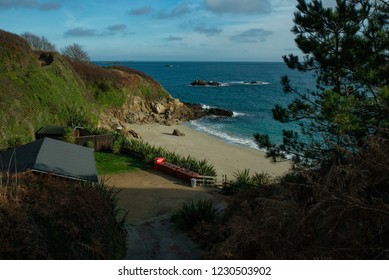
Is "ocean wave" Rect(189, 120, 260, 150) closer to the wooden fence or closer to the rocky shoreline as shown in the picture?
the rocky shoreline

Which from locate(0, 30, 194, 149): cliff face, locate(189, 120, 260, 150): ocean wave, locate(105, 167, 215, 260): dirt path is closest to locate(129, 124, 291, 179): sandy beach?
locate(189, 120, 260, 150): ocean wave

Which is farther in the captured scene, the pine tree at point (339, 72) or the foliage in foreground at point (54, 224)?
the pine tree at point (339, 72)

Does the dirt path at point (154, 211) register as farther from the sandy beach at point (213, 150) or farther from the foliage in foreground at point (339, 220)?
the sandy beach at point (213, 150)

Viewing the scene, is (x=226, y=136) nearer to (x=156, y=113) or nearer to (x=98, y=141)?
(x=156, y=113)

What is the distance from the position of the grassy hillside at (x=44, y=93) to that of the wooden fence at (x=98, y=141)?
12.3 ft

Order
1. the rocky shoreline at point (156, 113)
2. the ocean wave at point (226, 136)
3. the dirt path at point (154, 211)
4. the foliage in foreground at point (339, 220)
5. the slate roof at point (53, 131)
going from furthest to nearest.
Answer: the rocky shoreline at point (156, 113) → the ocean wave at point (226, 136) → the slate roof at point (53, 131) → the dirt path at point (154, 211) → the foliage in foreground at point (339, 220)

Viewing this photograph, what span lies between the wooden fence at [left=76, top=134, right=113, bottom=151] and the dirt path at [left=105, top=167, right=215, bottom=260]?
15.4 ft

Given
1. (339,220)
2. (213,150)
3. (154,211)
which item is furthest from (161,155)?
(339,220)

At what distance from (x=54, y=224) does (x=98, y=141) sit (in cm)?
1817

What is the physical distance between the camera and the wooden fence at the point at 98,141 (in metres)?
24.8

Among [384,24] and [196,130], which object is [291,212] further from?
[196,130]

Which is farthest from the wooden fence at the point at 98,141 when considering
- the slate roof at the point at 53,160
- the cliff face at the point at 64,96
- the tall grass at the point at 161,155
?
the slate roof at the point at 53,160

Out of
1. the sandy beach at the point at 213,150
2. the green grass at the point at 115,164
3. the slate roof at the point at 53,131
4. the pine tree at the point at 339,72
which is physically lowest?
the sandy beach at the point at 213,150

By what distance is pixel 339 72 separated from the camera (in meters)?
12.2
